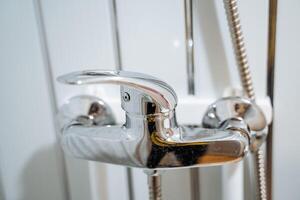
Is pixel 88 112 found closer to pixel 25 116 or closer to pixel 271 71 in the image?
pixel 25 116

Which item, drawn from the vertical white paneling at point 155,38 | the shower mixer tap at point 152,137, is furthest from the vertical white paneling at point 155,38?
the shower mixer tap at point 152,137

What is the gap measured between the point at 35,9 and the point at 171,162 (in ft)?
0.98

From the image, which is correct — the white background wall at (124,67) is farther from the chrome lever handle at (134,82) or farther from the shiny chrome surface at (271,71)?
the chrome lever handle at (134,82)

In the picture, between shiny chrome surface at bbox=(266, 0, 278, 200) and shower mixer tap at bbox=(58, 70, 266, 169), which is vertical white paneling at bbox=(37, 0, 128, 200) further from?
shiny chrome surface at bbox=(266, 0, 278, 200)

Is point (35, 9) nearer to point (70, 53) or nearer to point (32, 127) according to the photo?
point (70, 53)

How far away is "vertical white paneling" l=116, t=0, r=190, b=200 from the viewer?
16.1 inches

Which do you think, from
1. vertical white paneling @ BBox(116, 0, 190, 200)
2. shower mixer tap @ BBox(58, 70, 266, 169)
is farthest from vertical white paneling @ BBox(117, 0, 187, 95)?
shower mixer tap @ BBox(58, 70, 266, 169)

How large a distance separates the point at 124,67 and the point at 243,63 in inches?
6.6

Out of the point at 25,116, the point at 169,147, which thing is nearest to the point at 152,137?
the point at 169,147

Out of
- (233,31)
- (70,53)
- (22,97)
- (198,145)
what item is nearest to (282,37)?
(233,31)

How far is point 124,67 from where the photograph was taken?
45cm

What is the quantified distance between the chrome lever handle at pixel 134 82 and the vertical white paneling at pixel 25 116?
0.70 ft

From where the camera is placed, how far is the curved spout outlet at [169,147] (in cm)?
33

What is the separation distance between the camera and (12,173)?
1.72ft
